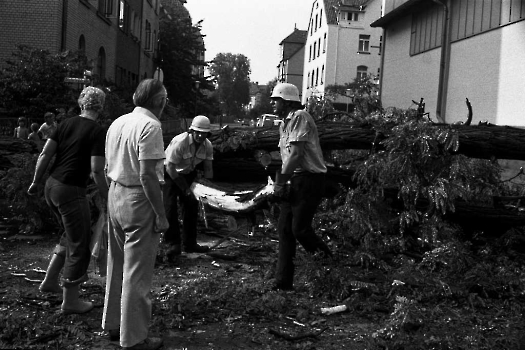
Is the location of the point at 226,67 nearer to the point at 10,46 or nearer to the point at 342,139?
the point at 10,46

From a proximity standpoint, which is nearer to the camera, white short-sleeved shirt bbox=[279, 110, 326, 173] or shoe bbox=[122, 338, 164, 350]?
shoe bbox=[122, 338, 164, 350]

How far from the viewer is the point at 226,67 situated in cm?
13550

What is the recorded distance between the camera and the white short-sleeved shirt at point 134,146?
4129 millimetres

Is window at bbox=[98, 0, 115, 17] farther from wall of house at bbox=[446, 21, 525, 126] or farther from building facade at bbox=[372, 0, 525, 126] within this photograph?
wall of house at bbox=[446, 21, 525, 126]

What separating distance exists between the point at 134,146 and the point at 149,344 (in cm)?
135

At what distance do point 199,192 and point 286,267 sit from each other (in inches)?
103

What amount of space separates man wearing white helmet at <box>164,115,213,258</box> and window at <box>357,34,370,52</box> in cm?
5185

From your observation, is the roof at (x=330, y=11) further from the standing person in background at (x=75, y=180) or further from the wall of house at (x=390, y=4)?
the standing person in background at (x=75, y=180)

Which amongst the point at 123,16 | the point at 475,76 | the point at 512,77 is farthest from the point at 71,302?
the point at 123,16

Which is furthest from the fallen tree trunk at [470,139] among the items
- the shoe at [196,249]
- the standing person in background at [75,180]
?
the standing person in background at [75,180]

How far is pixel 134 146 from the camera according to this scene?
13.8ft

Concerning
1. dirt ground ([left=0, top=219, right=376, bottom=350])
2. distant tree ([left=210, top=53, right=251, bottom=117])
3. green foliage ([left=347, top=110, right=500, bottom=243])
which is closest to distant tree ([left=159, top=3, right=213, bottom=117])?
green foliage ([left=347, top=110, right=500, bottom=243])

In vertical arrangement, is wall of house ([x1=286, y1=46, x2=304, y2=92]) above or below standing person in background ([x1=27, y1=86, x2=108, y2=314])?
above

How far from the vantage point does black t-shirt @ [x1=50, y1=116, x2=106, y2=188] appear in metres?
4.99
